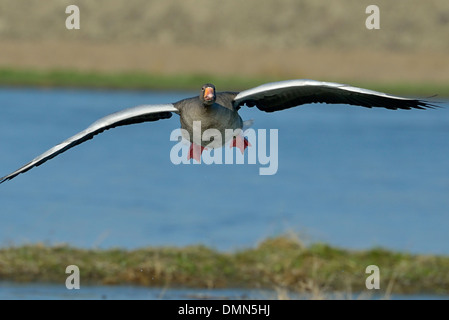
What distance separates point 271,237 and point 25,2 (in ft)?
208

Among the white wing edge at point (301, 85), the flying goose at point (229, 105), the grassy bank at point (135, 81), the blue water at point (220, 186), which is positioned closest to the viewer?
the white wing edge at point (301, 85)

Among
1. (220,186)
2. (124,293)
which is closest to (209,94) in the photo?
(124,293)

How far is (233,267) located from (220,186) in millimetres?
9816

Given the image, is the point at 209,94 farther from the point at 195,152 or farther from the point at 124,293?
the point at 124,293

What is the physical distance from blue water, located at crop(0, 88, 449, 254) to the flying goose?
530 cm

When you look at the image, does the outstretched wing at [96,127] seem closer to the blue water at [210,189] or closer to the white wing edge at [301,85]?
the white wing edge at [301,85]

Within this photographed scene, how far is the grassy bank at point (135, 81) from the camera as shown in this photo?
41625 millimetres

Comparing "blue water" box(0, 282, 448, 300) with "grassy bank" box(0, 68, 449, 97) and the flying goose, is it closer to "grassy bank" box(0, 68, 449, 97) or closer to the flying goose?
the flying goose

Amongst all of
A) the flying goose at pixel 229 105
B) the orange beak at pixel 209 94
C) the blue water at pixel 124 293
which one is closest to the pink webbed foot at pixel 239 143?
the flying goose at pixel 229 105

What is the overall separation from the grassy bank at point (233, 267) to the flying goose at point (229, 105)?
3.88 meters

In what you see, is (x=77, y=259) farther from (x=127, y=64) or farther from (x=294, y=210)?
(x=127, y=64)

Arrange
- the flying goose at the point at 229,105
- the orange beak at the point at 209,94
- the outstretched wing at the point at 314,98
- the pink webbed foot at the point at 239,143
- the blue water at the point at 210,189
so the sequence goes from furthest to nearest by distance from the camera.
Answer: the blue water at the point at 210,189 < the pink webbed foot at the point at 239,143 < the outstretched wing at the point at 314,98 < the orange beak at the point at 209,94 < the flying goose at the point at 229,105

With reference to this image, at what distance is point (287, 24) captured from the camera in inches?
2938
